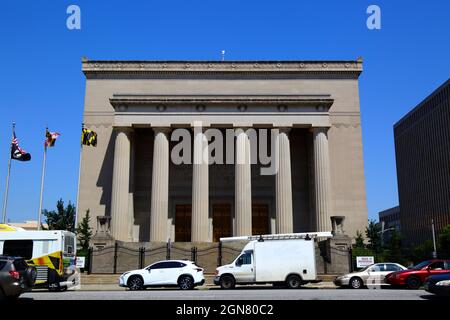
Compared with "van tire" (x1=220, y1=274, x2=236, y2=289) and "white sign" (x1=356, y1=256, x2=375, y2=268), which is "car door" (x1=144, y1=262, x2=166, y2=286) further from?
"white sign" (x1=356, y1=256, x2=375, y2=268)

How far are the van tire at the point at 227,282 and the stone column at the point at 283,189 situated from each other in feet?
60.5

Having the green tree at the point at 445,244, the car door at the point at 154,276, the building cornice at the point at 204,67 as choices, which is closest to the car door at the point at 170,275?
the car door at the point at 154,276

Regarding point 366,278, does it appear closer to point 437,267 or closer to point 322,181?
point 437,267

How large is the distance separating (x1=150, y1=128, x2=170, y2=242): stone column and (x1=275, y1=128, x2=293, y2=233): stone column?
396 inches

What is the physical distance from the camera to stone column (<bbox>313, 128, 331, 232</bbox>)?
41406mm

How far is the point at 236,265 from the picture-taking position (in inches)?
912

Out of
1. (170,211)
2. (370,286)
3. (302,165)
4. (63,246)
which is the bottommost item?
(370,286)

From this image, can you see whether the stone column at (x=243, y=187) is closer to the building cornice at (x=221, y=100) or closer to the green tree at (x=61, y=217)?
the building cornice at (x=221, y=100)

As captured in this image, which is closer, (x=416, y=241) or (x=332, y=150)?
(x=332, y=150)

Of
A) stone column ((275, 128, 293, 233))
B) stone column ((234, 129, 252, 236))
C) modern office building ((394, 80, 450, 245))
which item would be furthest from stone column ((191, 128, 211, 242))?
modern office building ((394, 80, 450, 245))

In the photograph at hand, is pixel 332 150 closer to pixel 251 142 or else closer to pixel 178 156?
pixel 251 142

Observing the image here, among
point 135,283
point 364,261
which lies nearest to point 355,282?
point 364,261
